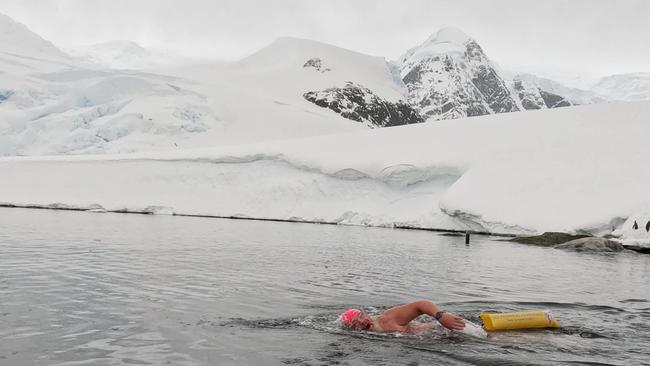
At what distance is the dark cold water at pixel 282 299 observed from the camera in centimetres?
671

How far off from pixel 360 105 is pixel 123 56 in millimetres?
70487

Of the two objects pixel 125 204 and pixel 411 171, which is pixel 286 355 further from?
pixel 125 204

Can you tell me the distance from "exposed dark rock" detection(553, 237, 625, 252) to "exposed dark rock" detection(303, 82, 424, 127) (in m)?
85.7

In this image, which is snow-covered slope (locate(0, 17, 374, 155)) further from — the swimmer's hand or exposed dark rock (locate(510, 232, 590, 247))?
the swimmer's hand

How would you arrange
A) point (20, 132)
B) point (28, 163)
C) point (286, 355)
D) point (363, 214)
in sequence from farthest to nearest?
point (20, 132) → point (28, 163) → point (363, 214) → point (286, 355)

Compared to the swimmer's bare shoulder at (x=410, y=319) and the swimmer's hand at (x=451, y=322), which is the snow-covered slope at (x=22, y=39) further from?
the swimmer's hand at (x=451, y=322)

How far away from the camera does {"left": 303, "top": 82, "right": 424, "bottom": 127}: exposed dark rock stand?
Result: 108 meters

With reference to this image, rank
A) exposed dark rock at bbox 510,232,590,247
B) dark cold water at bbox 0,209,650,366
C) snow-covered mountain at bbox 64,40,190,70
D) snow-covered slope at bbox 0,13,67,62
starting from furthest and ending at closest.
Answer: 1. snow-covered mountain at bbox 64,40,190,70
2. snow-covered slope at bbox 0,13,67,62
3. exposed dark rock at bbox 510,232,590,247
4. dark cold water at bbox 0,209,650,366

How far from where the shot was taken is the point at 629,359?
6.85m

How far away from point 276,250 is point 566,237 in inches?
510

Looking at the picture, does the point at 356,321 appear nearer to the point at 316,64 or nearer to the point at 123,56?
the point at 316,64

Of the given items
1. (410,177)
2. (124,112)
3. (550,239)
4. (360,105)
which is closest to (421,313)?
(550,239)

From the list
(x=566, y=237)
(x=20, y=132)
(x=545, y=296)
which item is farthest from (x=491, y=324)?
(x=20, y=132)

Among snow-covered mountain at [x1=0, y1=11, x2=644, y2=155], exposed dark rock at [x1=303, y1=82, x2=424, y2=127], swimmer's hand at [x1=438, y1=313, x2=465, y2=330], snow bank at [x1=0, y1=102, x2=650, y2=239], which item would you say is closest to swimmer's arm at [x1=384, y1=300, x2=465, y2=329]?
swimmer's hand at [x1=438, y1=313, x2=465, y2=330]
